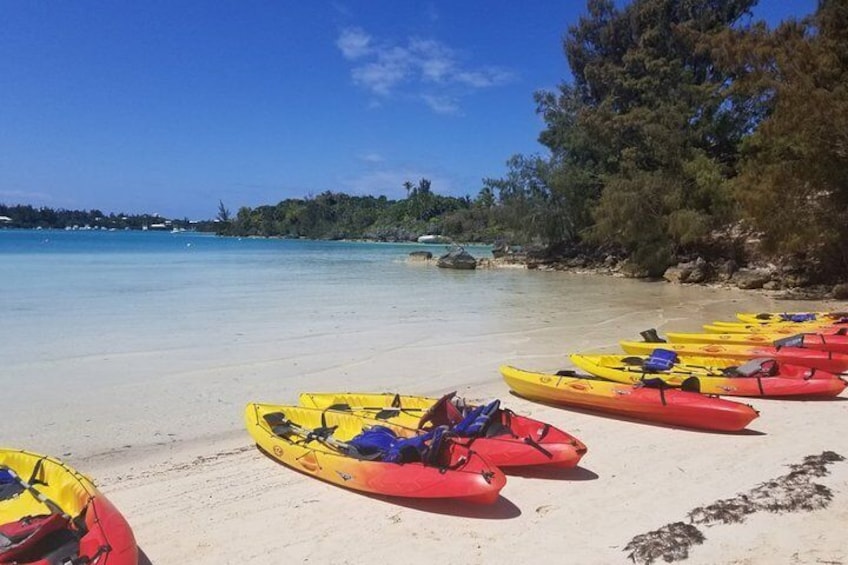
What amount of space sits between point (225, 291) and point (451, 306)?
906 centimetres

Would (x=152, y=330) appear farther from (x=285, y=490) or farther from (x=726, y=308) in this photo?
(x=726, y=308)

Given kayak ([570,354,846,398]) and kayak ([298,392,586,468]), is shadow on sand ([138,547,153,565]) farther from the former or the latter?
kayak ([570,354,846,398])

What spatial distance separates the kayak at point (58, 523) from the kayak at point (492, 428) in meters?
2.58

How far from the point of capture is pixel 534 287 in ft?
84.0

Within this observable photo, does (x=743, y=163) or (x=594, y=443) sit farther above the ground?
(x=743, y=163)

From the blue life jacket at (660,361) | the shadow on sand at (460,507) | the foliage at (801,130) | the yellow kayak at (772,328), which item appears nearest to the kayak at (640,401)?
the blue life jacket at (660,361)

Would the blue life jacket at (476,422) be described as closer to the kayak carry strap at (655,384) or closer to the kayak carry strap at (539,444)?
the kayak carry strap at (539,444)

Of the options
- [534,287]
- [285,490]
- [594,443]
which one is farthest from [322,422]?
[534,287]

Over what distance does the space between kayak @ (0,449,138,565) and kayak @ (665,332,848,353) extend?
9124 mm

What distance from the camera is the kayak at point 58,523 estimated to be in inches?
133

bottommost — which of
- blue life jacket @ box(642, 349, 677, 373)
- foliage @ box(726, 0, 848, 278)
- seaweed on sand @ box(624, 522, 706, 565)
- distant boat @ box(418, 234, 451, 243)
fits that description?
seaweed on sand @ box(624, 522, 706, 565)

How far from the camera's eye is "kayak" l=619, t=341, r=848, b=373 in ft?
28.1

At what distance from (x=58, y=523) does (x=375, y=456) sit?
7.37 feet

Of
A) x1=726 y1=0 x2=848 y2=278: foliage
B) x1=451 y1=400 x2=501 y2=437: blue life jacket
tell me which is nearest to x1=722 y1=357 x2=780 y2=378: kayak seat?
x1=451 y1=400 x2=501 y2=437: blue life jacket
